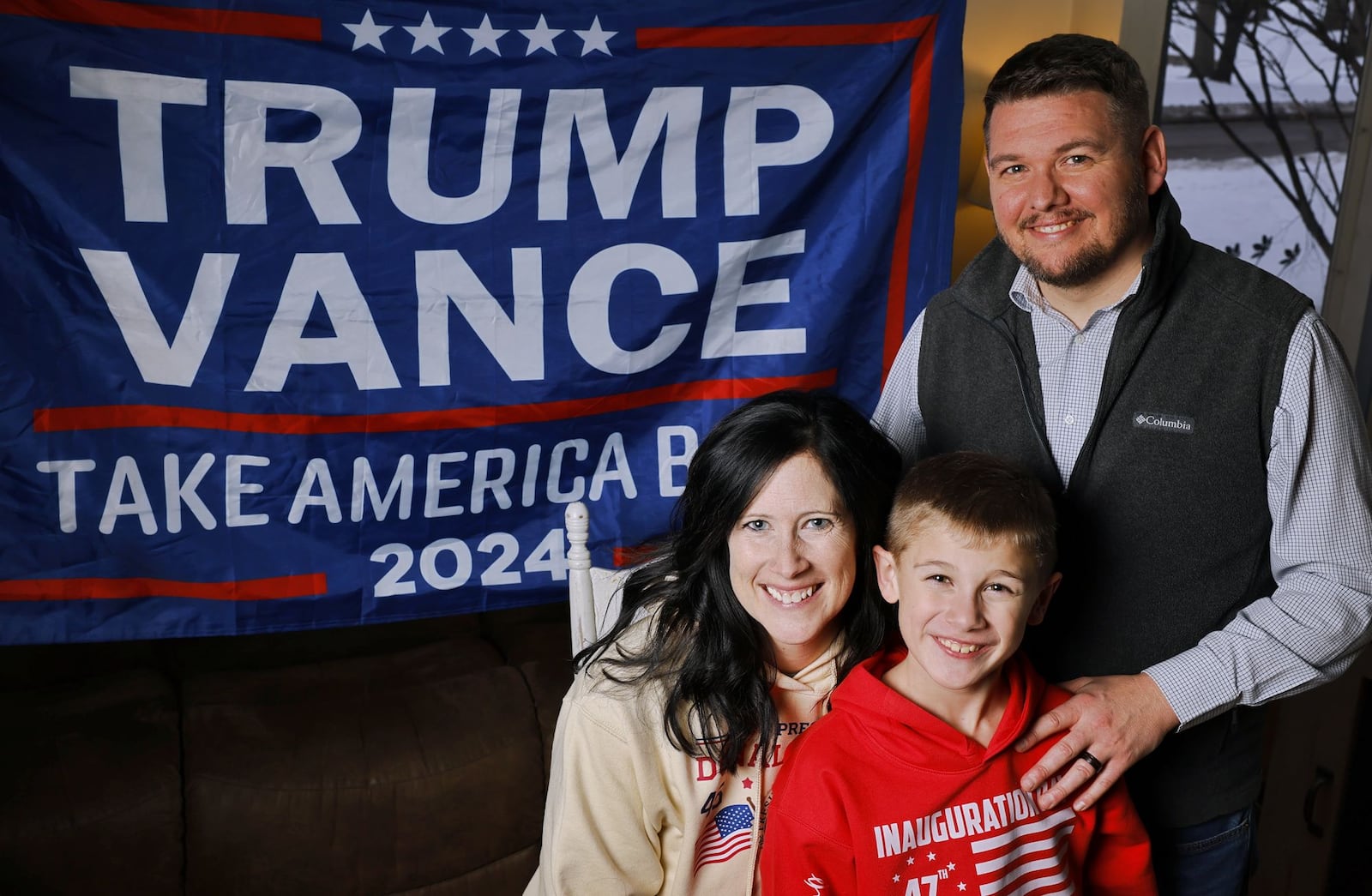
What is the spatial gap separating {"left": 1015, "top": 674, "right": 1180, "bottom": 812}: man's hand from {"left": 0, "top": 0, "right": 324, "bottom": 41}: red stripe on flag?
4.84 ft

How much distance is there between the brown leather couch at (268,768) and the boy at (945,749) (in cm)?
114

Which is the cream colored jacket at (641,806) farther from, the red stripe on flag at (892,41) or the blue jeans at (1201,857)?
the red stripe on flag at (892,41)

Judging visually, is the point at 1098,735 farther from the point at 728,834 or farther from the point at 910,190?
the point at 910,190

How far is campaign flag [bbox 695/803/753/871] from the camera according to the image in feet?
4.18

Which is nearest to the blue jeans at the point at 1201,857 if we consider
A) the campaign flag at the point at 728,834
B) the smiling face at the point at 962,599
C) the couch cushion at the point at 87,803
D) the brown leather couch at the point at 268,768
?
the smiling face at the point at 962,599

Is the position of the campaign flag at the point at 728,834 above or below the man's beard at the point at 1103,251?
below

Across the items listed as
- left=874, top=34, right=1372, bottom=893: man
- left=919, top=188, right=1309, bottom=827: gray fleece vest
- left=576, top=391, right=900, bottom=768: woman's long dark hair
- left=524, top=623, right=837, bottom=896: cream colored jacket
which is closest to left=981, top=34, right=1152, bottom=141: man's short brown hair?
left=874, top=34, right=1372, bottom=893: man

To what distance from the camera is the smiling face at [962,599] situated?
3.75 ft

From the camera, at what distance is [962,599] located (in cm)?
115

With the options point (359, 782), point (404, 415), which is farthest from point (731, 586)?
point (359, 782)

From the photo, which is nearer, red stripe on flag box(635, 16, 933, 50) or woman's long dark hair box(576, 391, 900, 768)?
woman's long dark hair box(576, 391, 900, 768)

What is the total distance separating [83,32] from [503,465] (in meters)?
0.92

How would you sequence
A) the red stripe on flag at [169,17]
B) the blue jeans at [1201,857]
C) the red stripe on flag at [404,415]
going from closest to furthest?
the blue jeans at [1201,857]
the red stripe on flag at [169,17]
the red stripe on flag at [404,415]

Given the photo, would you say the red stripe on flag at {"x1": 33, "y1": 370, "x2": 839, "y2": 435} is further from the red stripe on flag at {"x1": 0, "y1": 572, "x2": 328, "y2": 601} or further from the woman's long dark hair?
the woman's long dark hair
